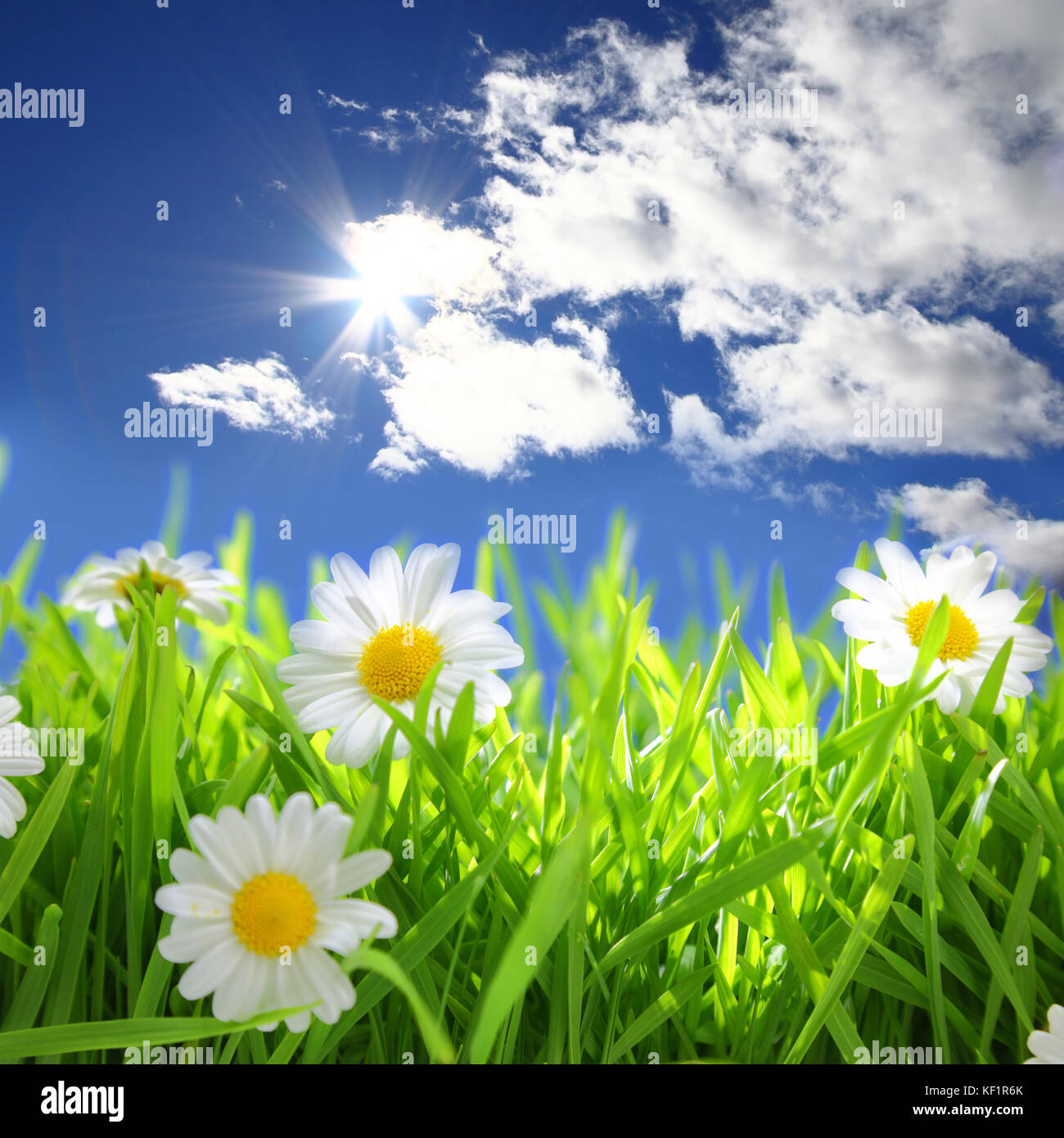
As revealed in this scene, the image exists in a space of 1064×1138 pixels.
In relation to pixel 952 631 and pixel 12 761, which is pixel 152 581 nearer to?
pixel 12 761

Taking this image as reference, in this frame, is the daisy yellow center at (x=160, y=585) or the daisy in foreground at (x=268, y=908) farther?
the daisy yellow center at (x=160, y=585)

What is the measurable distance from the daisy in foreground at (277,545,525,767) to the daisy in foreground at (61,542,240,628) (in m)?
0.26

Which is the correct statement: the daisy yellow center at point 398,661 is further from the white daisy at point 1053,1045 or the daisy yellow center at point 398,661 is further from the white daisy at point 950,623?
the white daisy at point 1053,1045

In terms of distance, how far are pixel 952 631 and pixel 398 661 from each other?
443 mm

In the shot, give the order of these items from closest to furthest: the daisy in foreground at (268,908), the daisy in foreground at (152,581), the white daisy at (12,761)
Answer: the daisy in foreground at (268,908)
the white daisy at (12,761)
the daisy in foreground at (152,581)

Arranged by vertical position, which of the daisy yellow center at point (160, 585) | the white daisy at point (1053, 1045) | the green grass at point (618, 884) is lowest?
the white daisy at point (1053, 1045)

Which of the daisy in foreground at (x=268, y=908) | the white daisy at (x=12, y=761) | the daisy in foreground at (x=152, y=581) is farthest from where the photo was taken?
the daisy in foreground at (x=152, y=581)

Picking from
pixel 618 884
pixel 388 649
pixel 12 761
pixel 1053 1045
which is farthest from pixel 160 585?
pixel 1053 1045

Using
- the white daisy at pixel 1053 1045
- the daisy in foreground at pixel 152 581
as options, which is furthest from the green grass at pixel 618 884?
the daisy in foreground at pixel 152 581

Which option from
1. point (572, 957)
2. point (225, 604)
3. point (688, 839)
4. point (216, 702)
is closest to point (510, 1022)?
point (572, 957)

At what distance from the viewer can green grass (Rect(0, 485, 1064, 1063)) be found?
53cm

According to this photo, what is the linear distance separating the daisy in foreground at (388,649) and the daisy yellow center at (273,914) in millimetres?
84

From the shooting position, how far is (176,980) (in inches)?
23.0

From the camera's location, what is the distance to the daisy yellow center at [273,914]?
1.62 ft
